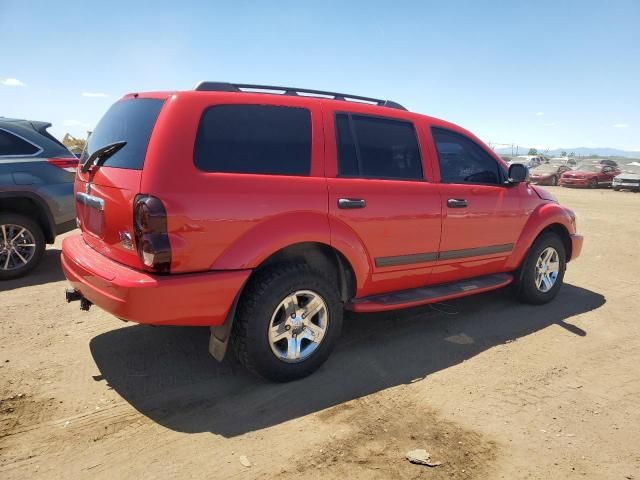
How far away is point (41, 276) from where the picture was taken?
18.2 feet

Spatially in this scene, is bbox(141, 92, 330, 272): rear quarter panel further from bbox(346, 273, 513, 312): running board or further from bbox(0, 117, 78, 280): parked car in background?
bbox(0, 117, 78, 280): parked car in background

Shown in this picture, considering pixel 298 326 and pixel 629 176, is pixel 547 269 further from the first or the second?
pixel 629 176

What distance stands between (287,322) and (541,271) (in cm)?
320

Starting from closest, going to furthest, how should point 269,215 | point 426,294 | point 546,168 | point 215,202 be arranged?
point 215,202 < point 269,215 < point 426,294 < point 546,168

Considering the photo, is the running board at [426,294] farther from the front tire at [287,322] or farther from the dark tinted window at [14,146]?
the dark tinted window at [14,146]

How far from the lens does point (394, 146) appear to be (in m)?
3.76

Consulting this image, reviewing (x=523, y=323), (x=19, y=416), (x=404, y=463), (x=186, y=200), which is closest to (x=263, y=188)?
(x=186, y=200)

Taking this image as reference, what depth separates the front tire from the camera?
9.80ft

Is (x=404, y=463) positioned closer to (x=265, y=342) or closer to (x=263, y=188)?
(x=265, y=342)

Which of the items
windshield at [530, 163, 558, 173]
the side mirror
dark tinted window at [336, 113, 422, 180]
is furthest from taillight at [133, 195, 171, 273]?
windshield at [530, 163, 558, 173]

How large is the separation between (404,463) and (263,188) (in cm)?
179

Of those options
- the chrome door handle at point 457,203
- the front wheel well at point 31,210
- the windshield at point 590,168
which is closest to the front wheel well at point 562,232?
the chrome door handle at point 457,203

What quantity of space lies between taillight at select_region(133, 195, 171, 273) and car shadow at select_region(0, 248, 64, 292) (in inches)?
134

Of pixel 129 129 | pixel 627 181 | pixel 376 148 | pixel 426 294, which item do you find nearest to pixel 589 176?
pixel 627 181
